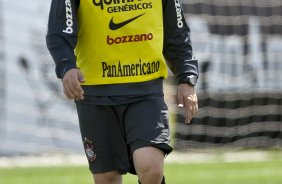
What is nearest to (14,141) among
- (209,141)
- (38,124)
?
(38,124)

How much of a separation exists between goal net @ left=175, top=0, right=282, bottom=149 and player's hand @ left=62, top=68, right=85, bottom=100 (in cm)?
773

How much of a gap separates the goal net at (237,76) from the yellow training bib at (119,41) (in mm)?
7232

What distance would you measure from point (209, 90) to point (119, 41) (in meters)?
7.55

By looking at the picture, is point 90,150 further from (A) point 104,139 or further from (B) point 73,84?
(B) point 73,84

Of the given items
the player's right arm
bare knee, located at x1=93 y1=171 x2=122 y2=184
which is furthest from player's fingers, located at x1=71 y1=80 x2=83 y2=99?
bare knee, located at x1=93 y1=171 x2=122 y2=184

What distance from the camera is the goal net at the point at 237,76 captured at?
13.1 m

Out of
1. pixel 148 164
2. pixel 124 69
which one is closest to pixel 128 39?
pixel 124 69

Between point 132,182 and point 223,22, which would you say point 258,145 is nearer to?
point 223,22

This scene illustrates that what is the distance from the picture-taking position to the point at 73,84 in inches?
209

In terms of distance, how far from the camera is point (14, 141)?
12.3 meters

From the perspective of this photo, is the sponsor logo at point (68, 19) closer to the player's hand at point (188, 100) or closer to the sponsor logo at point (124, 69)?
the sponsor logo at point (124, 69)

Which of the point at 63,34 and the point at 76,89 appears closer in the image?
the point at 76,89

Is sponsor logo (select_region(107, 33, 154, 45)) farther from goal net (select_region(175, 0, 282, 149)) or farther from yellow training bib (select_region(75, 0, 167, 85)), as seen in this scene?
goal net (select_region(175, 0, 282, 149))

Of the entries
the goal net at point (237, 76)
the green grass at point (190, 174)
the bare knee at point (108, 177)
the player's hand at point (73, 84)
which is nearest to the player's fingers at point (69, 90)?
the player's hand at point (73, 84)
